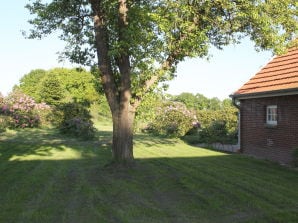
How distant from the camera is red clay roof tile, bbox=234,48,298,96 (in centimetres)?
1473

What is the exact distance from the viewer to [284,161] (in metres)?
14.4

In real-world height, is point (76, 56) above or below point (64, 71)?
below

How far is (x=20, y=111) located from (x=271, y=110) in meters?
19.3

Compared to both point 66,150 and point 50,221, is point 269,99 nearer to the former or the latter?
point 66,150

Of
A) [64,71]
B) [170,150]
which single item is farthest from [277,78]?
[64,71]

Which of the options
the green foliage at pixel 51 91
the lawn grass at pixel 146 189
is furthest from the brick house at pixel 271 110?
the green foliage at pixel 51 91

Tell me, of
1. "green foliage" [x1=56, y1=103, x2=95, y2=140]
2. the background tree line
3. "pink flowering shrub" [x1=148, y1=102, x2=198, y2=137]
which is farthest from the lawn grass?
"pink flowering shrub" [x1=148, y1=102, x2=198, y2=137]

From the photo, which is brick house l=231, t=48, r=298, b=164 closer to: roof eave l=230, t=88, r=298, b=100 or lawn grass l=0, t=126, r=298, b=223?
roof eave l=230, t=88, r=298, b=100

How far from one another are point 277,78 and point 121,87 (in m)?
7.26

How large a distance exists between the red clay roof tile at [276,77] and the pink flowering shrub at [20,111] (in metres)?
Answer: 16.9

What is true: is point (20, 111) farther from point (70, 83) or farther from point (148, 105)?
point (70, 83)

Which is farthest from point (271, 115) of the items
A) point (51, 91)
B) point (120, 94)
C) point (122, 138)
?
point (51, 91)

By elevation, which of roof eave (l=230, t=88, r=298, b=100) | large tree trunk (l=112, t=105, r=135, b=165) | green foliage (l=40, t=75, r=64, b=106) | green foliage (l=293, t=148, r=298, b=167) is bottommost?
green foliage (l=293, t=148, r=298, b=167)

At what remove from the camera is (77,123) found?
2283cm
